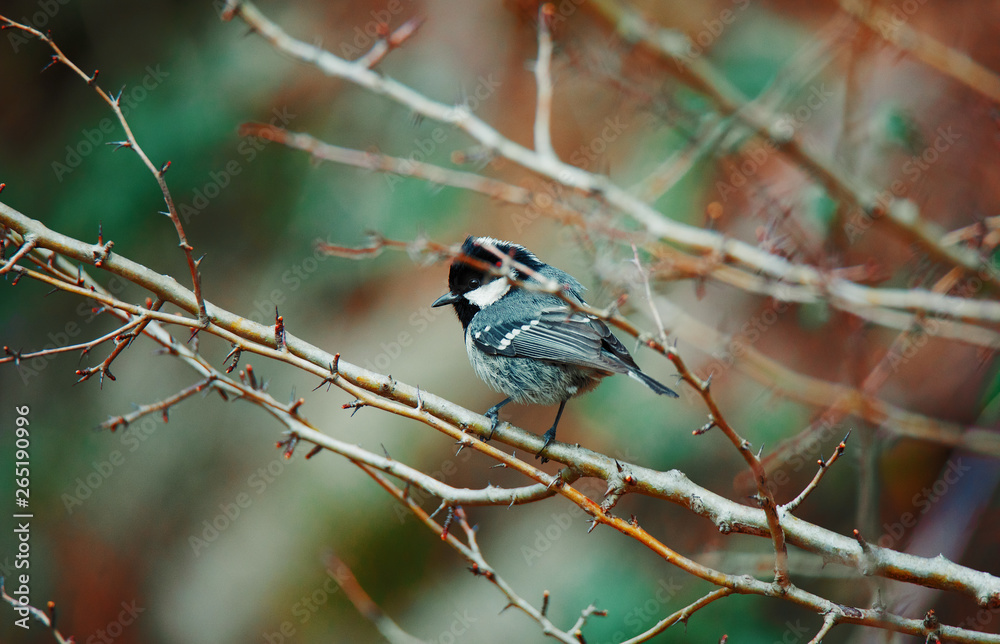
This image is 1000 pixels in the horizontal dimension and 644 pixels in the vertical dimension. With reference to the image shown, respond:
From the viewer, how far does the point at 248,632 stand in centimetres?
565

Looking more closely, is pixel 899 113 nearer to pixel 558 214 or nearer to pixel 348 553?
pixel 558 214

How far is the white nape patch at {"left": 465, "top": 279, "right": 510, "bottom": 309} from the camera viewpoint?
3947 mm

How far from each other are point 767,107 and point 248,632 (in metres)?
5.26

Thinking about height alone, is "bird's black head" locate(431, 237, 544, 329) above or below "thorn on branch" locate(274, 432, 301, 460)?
above

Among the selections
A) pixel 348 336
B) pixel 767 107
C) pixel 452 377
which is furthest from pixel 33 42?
pixel 767 107
